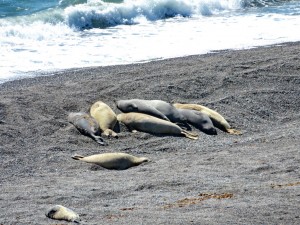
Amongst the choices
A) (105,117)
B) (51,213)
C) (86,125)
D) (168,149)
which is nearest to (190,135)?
(168,149)

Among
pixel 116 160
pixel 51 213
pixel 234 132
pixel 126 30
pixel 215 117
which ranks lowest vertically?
pixel 126 30

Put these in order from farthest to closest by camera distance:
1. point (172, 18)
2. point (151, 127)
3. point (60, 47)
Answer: point (172, 18), point (60, 47), point (151, 127)

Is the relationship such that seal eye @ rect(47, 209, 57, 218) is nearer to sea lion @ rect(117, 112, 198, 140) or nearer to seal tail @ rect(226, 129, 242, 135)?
sea lion @ rect(117, 112, 198, 140)

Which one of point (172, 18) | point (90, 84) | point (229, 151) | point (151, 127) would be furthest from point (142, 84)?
point (172, 18)

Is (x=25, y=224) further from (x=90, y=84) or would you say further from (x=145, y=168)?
(x=90, y=84)

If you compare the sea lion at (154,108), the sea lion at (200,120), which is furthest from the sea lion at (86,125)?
the sea lion at (200,120)

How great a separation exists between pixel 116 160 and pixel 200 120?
6.19 feet

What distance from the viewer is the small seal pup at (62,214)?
6.04 meters

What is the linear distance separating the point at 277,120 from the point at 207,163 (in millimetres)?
2433

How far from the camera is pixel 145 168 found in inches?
322

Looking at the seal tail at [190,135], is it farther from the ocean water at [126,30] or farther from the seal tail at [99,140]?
the ocean water at [126,30]

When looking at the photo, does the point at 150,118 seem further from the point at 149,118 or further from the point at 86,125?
the point at 86,125

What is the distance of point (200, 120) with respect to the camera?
389 inches

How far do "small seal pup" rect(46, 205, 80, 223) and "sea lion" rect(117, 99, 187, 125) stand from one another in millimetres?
3912
